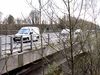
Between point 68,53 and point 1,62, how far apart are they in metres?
5.38

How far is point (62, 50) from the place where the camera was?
587 cm

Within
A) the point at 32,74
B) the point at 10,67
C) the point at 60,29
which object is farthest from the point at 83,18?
the point at 32,74

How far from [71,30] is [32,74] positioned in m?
10.2

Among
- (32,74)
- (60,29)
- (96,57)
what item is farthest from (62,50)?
(32,74)

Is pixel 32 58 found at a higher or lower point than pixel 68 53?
lower

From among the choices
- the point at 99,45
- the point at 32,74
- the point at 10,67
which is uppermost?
the point at 99,45

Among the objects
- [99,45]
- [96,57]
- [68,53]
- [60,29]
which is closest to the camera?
[68,53]

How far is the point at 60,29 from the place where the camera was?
20.5 ft

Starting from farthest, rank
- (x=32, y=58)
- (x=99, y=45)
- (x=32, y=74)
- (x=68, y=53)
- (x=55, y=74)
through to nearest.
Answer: (x=32, y=74) < (x=32, y=58) < (x=55, y=74) < (x=99, y=45) < (x=68, y=53)

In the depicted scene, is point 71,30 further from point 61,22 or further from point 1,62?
point 1,62

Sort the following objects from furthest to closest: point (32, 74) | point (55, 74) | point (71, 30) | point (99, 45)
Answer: point (32, 74) → point (55, 74) → point (99, 45) → point (71, 30)

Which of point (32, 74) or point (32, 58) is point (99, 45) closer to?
point (32, 58)

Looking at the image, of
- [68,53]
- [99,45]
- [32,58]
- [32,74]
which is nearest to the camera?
[68,53]

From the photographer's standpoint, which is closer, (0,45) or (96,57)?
(96,57)
